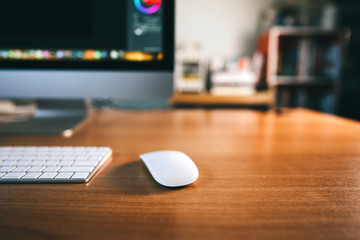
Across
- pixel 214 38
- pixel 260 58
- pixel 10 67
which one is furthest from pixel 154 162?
pixel 214 38

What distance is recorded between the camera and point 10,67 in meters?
0.59

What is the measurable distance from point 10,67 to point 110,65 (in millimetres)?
240

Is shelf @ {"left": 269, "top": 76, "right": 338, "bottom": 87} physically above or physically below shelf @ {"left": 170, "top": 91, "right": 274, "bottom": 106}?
above

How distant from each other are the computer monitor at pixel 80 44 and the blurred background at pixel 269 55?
1.26m

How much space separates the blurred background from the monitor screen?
1.26 metres

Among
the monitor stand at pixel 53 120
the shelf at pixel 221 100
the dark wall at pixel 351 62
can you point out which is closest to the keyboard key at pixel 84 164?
the monitor stand at pixel 53 120

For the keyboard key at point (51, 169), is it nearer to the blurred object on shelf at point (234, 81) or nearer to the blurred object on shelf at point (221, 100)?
the blurred object on shelf at point (221, 100)

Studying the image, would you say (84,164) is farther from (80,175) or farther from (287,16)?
(287,16)

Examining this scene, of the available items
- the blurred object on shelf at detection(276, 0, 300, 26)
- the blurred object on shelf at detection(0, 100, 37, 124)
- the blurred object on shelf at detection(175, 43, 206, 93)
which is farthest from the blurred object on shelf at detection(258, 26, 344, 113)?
the blurred object on shelf at detection(0, 100, 37, 124)

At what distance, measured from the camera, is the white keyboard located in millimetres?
285

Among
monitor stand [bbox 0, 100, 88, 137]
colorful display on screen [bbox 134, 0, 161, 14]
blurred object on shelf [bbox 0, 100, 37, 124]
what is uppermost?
colorful display on screen [bbox 134, 0, 161, 14]

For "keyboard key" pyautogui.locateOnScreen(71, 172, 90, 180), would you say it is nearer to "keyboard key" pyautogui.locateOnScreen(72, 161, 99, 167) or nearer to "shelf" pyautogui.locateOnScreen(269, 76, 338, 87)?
"keyboard key" pyautogui.locateOnScreen(72, 161, 99, 167)

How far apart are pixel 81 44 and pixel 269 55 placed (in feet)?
5.64

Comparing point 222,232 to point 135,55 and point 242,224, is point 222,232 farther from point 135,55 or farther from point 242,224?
point 135,55
